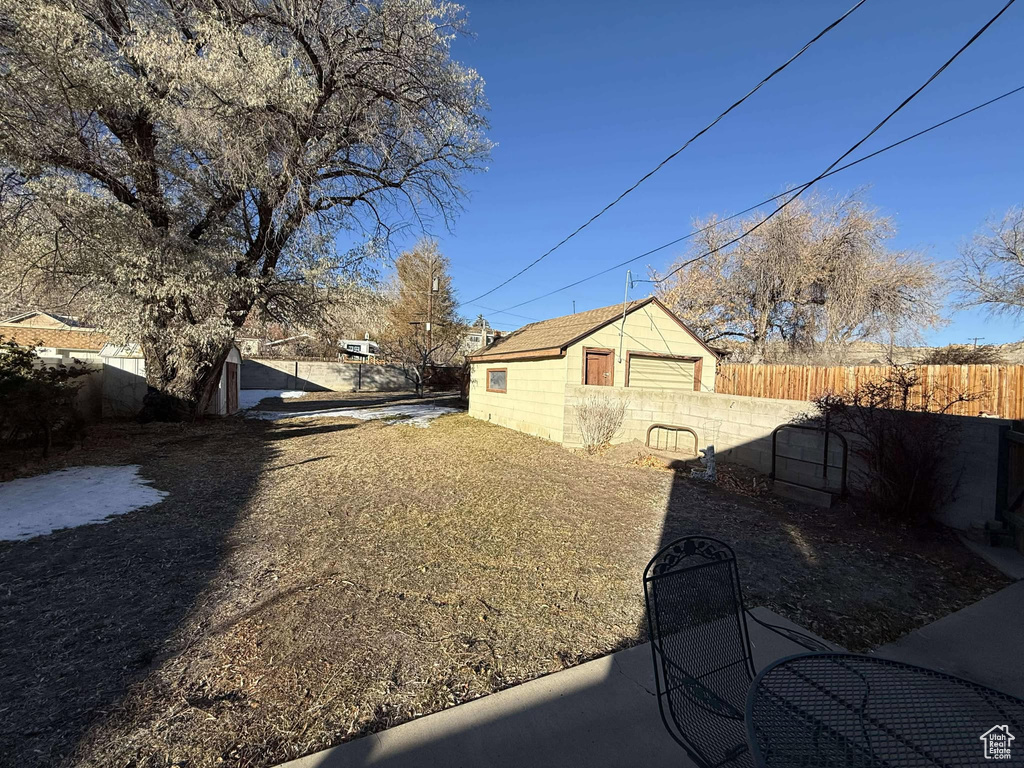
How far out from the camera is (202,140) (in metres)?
8.34

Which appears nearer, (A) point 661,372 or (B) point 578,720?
(B) point 578,720

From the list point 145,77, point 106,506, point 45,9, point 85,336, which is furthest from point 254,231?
point 85,336

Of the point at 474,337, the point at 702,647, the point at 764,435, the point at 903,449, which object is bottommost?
the point at 702,647

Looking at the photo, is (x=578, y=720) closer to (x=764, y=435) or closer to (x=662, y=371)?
(x=764, y=435)

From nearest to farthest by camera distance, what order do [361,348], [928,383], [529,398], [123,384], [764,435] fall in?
[928,383]
[764,435]
[123,384]
[529,398]
[361,348]

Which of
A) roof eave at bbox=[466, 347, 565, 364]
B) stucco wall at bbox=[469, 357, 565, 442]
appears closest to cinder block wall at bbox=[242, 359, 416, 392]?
roof eave at bbox=[466, 347, 565, 364]

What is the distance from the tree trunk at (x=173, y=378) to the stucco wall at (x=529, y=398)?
6.91m

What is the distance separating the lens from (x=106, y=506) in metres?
4.95

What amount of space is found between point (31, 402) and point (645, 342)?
37.2ft

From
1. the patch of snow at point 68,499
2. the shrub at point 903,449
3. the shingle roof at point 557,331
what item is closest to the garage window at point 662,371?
the shingle roof at point 557,331

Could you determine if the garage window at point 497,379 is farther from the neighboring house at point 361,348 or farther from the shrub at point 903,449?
the neighboring house at point 361,348

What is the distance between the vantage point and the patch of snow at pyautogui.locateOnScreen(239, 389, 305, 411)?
61.4ft

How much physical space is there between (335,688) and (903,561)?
4.80 metres

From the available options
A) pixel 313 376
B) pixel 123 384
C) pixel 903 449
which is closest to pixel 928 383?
pixel 903 449
